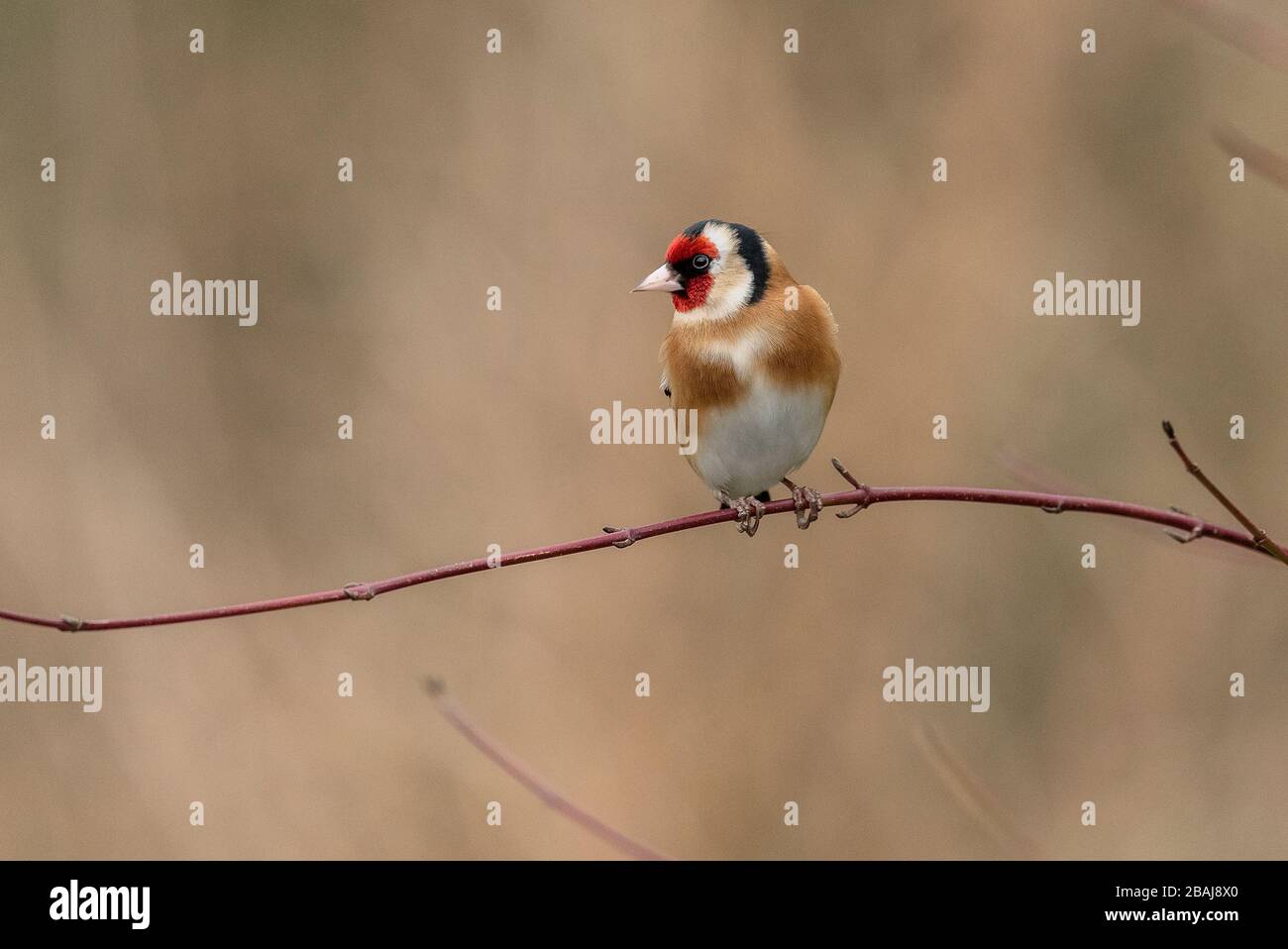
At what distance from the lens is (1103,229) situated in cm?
614

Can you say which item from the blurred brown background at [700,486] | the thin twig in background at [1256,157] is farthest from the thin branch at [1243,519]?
the blurred brown background at [700,486]

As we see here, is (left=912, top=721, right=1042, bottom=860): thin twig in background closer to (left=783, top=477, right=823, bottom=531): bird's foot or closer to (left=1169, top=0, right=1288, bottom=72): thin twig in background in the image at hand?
(left=783, top=477, right=823, bottom=531): bird's foot

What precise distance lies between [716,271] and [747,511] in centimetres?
145

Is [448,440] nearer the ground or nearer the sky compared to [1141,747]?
nearer the sky

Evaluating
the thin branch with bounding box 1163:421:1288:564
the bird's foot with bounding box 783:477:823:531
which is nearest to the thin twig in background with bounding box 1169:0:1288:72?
the thin branch with bounding box 1163:421:1288:564

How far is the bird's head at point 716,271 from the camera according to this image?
153 inches

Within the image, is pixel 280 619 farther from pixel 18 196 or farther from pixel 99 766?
pixel 18 196

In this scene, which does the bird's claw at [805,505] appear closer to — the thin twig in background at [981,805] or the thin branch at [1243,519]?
the thin twig in background at [981,805]

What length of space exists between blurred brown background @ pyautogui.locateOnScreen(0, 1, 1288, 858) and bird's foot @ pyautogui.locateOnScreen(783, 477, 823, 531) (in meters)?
2.48

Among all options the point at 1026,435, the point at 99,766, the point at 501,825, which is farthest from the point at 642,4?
the point at 99,766

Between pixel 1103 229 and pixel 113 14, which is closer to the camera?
pixel 1103 229

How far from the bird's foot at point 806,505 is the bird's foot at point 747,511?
10 centimetres

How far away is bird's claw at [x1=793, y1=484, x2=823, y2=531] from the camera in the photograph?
10.5 feet

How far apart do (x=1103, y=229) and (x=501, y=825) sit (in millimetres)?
4067
